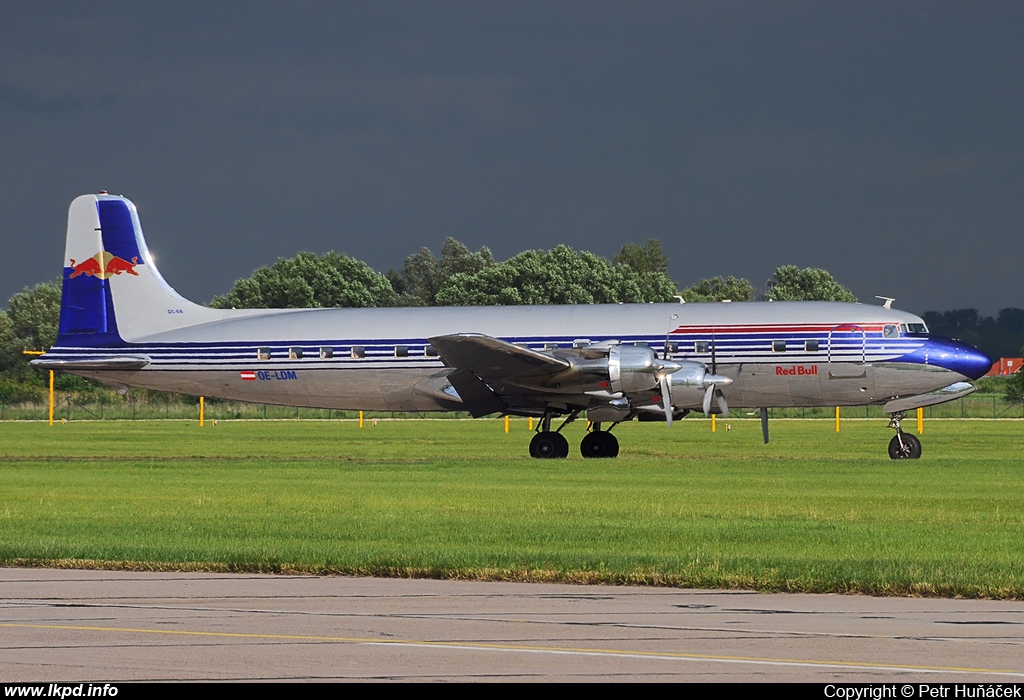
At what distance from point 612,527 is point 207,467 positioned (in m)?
16.9

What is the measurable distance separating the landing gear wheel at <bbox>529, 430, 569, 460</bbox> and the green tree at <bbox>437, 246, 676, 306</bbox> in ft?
225

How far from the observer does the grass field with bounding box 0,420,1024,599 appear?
572 inches

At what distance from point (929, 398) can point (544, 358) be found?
399 inches

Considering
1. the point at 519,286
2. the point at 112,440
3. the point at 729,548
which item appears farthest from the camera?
the point at 519,286

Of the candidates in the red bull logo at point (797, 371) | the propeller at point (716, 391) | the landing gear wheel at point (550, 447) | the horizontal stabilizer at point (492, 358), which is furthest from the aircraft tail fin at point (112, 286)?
the red bull logo at point (797, 371)

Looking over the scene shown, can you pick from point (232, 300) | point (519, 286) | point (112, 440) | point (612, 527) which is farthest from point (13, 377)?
point (612, 527)

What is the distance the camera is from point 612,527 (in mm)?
19016

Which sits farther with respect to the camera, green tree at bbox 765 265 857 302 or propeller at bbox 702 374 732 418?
green tree at bbox 765 265 857 302

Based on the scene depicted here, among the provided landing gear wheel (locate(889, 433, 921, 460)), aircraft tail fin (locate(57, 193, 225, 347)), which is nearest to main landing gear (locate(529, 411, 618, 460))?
landing gear wheel (locate(889, 433, 921, 460))

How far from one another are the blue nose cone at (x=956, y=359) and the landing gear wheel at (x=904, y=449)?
2001 millimetres

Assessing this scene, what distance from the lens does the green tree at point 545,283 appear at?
107125 mm

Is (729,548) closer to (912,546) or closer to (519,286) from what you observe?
(912,546)

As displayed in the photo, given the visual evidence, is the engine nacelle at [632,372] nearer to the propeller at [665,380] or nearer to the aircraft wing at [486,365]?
the propeller at [665,380]

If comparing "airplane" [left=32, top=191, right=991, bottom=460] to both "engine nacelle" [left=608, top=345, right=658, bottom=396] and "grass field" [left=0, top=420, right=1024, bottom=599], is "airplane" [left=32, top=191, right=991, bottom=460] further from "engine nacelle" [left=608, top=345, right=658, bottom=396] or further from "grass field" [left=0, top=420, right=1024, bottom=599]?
"grass field" [left=0, top=420, right=1024, bottom=599]
